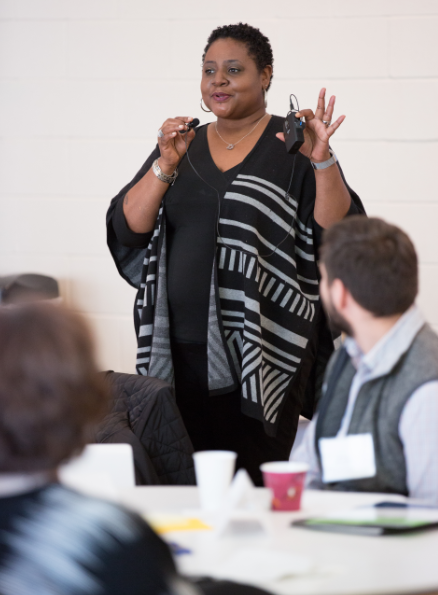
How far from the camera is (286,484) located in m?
1.20

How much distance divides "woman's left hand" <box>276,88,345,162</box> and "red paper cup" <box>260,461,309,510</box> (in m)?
0.95

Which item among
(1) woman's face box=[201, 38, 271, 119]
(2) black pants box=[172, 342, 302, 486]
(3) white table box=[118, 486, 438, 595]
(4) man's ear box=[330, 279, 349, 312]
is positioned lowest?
(2) black pants box=[172, 342, 302, 486]

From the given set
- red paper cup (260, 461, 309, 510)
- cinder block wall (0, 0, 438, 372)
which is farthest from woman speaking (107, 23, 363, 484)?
cinder block wall (0, 0, 438, 372)

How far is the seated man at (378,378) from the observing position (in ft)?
4.23

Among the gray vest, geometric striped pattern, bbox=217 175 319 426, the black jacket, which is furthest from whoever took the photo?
geometric striped pattern, bbox=217 175 319 426

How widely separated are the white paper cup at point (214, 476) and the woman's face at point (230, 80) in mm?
1139

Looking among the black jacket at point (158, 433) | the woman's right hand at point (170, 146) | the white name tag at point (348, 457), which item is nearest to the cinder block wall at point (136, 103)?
the woman's right hand at point (170, 146)

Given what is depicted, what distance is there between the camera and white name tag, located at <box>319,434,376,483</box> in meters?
1.32

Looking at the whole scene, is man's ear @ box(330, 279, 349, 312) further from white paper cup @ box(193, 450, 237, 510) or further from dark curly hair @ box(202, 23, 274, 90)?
dark curly hair @ box(202, 23, 274, 90)

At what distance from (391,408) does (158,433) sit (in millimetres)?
688

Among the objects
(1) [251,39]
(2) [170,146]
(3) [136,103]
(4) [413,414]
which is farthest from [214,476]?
(3) [136,103]

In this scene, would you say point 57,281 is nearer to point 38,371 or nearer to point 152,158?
point 152,158

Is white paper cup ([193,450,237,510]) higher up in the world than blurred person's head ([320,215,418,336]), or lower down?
lower down

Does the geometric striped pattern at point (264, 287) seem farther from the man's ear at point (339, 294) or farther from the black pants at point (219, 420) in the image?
the man's ear at point (339, 294)
